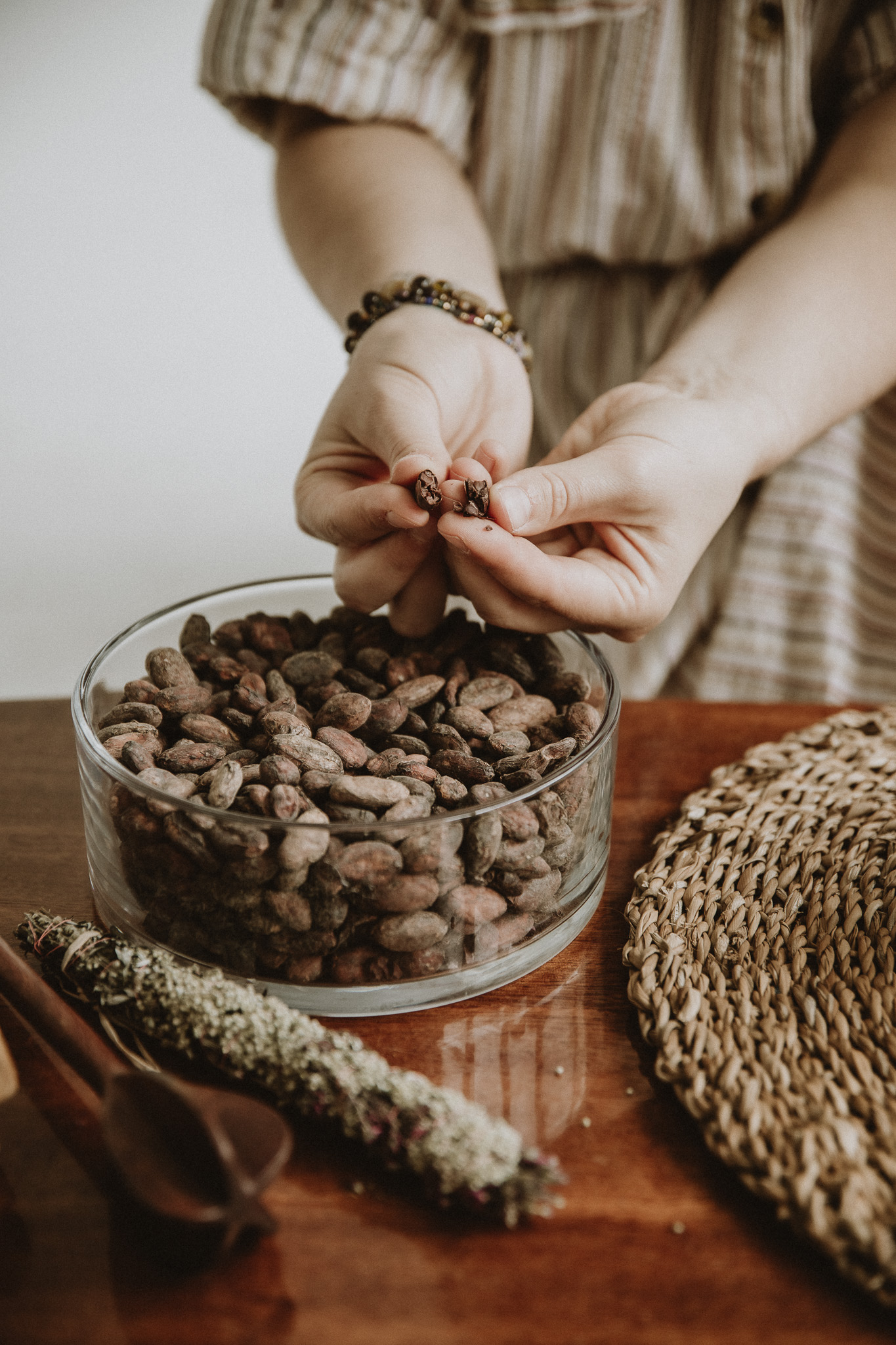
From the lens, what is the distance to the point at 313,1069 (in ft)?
1.86

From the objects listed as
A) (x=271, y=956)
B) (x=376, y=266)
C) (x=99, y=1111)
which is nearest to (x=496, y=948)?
(x=271, y=956)

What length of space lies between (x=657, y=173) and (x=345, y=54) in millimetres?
376

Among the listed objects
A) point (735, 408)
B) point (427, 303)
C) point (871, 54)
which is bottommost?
point (735, 408)

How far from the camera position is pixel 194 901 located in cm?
64

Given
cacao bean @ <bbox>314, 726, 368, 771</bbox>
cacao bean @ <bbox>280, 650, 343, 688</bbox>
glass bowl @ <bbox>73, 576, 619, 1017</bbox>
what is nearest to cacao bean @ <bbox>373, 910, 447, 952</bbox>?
glass bowl @ <bbox>73, 576, 619, 1017</bbox>

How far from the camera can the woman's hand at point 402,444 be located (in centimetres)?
81

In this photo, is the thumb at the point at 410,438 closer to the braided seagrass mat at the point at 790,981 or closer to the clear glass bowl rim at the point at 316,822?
the clear glass bowl rim at the point at 316,822

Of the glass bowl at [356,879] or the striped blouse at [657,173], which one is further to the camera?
the striped blouse at [657,173]

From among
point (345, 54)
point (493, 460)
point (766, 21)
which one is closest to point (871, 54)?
point (766, 21)

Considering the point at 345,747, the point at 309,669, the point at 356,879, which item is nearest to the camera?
the point at 356,879

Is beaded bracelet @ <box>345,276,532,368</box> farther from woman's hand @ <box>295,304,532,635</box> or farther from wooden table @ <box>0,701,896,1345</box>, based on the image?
wooden table @ <box>0,701,896,1345</box>

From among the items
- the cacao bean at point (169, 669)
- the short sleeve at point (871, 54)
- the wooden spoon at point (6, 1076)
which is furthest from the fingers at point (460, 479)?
the short sleeve at point (871, 54)

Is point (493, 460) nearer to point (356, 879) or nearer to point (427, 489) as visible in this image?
point (427, 489)

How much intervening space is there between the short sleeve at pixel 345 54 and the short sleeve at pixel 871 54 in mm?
431
